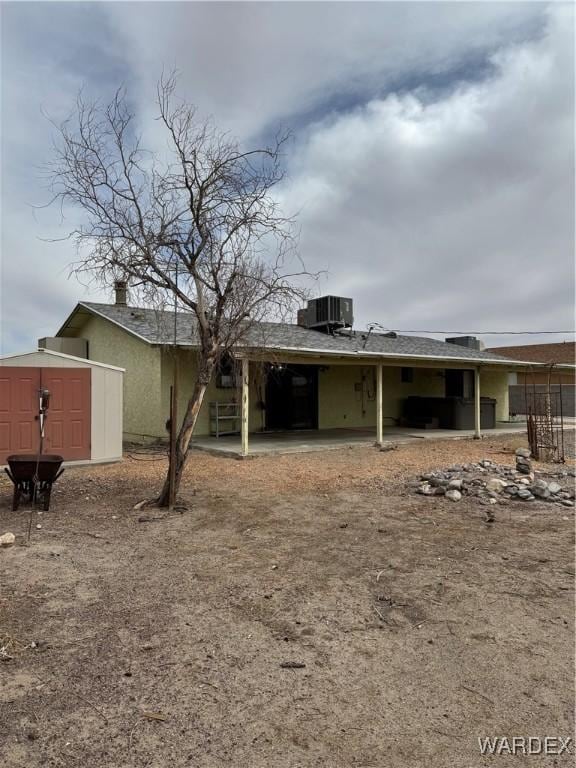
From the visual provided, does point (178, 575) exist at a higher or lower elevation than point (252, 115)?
lower

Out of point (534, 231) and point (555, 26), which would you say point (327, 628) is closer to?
point (555, 26)

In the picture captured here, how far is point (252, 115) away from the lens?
7.95 m

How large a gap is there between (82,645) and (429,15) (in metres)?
7.53

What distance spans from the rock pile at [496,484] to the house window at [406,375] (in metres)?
10.3

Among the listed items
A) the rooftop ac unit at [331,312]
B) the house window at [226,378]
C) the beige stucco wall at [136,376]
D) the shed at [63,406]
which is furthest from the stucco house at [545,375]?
the shed at [63,406]

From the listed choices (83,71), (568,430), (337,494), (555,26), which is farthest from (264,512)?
(568,430)

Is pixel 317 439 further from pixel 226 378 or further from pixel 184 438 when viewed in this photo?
pixel 184 438

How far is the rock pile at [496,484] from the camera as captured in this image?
7.34 meters

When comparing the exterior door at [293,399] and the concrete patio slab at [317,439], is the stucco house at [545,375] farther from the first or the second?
the exterior door at [293,399]

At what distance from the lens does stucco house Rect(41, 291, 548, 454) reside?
1273 centimetres

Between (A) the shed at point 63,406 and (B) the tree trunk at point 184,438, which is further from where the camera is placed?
(A) the shed at point 63,406

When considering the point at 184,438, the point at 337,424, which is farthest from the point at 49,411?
the point at 337,424

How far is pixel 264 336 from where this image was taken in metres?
10.6

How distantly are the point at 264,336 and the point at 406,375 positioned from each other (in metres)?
10.1
